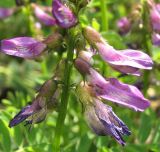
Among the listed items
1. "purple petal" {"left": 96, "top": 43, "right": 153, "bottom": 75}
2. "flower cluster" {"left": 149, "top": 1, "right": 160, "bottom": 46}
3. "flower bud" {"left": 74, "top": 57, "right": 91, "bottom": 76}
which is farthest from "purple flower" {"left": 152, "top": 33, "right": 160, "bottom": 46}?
"flower bud" {"left": 74, "top": 57, "right": 91, "bottom": 76}

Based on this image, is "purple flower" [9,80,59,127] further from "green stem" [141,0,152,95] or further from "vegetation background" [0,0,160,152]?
"green stem" [141,0,152,95]

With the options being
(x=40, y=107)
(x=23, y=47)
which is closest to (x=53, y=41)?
(x=23, y=47)

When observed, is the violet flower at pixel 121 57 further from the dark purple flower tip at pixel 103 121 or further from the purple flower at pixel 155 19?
the purple flower at pixel 155 19

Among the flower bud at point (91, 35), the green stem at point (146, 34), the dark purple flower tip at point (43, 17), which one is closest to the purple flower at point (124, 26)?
the green stem at point (146, 34)

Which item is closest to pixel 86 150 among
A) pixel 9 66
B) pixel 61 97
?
pixel 61 97

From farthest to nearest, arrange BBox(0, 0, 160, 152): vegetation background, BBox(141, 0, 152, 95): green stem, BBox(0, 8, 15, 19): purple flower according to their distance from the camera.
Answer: BBox(0, 8, 15, 19): purple flower, BBox(141, 0, 152, 95): green stem, BBox(0, 0, 160, 152): vegetation background

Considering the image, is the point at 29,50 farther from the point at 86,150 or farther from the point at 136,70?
the point at 86,150

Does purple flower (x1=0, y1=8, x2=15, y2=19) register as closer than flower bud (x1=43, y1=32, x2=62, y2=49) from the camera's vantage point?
No
